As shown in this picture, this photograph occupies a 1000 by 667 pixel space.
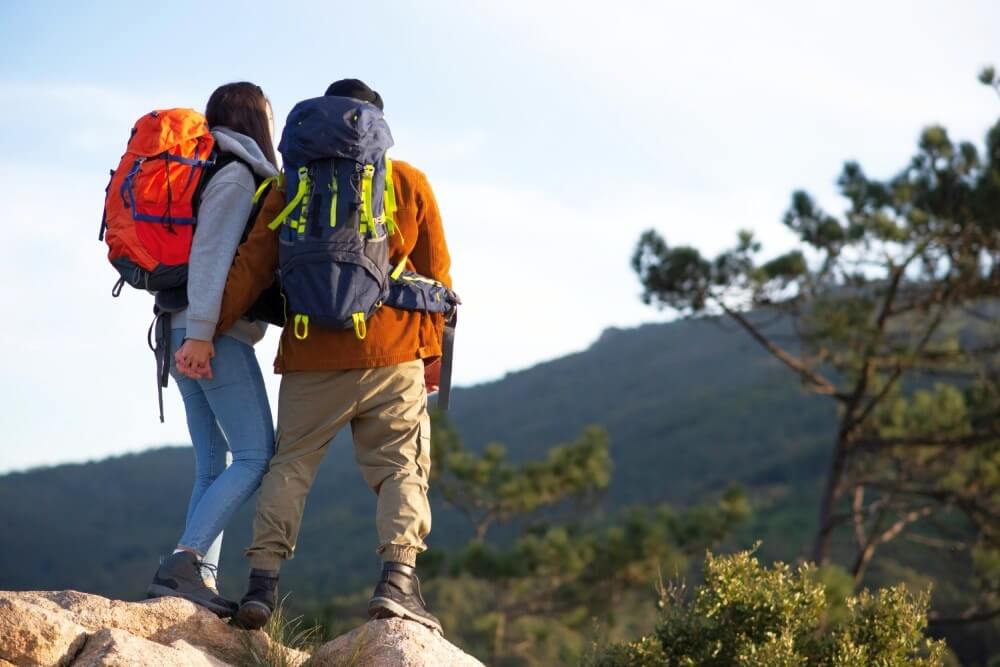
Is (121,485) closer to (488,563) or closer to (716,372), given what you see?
(716,372)

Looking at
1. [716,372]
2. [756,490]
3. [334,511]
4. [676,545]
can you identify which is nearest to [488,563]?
[676,545]

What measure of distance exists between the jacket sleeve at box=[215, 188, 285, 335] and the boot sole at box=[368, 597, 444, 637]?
3.25 feet

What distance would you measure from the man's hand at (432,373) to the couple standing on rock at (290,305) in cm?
15

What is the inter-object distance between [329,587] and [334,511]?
1668 centimetres

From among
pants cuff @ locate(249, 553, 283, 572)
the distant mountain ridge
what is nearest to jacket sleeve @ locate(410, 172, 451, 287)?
pants cuff @ locate(249, 553, 283, 572)

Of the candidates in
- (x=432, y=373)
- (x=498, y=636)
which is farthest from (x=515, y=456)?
(x=432, y=373)

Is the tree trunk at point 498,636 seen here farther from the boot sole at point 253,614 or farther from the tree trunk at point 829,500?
the boot sole at point 253,614

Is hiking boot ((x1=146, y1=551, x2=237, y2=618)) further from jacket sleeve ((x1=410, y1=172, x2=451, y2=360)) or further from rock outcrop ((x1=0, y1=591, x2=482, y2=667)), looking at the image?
jacket sleeve ((x1=410, y1=172, x2=451, y2=360))

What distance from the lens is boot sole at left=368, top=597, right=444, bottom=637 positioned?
11.9ft

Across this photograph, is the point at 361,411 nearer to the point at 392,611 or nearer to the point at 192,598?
the point at 392,611

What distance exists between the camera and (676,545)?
1529 cm


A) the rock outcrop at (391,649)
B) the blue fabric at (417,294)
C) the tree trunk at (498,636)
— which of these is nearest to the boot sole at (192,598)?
the rock outcrop at (391,649)

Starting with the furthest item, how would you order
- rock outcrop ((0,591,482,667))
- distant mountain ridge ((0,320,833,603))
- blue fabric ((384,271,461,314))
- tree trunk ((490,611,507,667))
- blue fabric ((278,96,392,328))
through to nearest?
distant mountain ridge ((0,320,833,603)), tree trunk ((490,611,507,667)), blue fabric ((384,271,461,314)), blue fabric ((278,96,392,328)), rock outcrop ((0,591,482,667))

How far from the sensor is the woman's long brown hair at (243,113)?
389 cm
